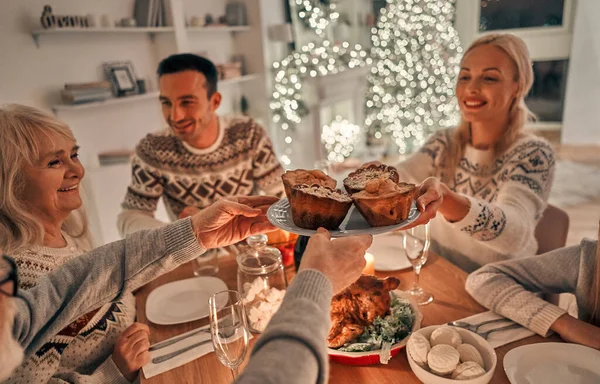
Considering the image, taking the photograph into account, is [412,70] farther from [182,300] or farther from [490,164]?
[182,300]

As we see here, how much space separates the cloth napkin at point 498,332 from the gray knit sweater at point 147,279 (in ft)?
1.81

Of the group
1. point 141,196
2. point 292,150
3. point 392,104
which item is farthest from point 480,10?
point 141,196

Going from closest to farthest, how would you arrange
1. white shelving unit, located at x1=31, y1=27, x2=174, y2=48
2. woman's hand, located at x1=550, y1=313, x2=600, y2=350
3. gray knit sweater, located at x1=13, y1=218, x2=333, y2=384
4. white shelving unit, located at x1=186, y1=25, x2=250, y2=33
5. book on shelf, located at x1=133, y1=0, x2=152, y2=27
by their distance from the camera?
1. gray knit sweater, located at x1=13, y1=218, x2=333, y2=384
2. woman's hand, located at x1=550, y1=313, x2=600, y2=350
3. white shelving unit, located at x1=31, y1=27, x2=174, y2=48
4. book on shelf, located at x1=133, y1=0, x2=152, y2=27
5. white shelving unit, located at x1=186, y1=25, x2=250, y2=33

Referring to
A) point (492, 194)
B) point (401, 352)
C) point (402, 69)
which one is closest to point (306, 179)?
point (401, 352)

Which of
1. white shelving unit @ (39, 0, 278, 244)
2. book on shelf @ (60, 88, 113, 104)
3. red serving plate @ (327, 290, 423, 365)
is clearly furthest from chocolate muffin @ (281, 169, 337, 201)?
book on shelf @ (60, 88, 113, 104)

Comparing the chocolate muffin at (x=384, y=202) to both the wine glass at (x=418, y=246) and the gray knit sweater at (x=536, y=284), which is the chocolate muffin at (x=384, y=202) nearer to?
the wine glass at (x=418, y=246)

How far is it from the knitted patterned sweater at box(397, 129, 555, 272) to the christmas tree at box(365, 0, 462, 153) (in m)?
3.72

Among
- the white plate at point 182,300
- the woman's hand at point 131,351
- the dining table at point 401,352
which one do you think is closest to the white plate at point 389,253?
the dining table at point 401,352

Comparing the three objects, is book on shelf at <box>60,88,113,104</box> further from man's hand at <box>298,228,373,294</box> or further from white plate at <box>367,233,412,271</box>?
man's hand at <box>298,228,373,294</box>

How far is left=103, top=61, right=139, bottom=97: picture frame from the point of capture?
10.0ft

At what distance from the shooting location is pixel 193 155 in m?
2.03

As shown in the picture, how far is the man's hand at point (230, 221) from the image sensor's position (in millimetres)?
1171

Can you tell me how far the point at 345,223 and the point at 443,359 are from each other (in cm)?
36

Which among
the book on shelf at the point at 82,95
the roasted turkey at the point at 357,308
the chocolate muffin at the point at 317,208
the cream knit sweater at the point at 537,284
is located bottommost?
the cream knit sweater at the point at 537,284
